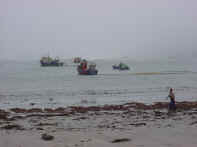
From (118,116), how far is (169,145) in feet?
24.4

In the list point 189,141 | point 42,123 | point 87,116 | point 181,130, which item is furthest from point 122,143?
point 87,116

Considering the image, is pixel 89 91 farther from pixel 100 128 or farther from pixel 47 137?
pixel 47 137

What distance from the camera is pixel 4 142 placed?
12547 mm

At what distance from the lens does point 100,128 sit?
15.3 metres

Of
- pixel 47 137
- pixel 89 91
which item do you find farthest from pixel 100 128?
pixel 89 91

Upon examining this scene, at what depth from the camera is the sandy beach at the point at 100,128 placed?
12408 mm

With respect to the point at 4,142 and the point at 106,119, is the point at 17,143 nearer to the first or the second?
the point at 4,142

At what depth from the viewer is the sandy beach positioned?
1241 cm

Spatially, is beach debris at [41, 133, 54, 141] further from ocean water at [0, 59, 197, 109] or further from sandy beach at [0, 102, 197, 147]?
ocean water at [0, 59, 197, 109]

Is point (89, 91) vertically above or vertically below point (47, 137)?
below

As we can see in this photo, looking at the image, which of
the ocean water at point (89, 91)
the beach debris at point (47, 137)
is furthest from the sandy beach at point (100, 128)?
the ocean water at point (89, 91)

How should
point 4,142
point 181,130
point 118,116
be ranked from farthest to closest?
point 118,116 < point 181,130 < point 4,142

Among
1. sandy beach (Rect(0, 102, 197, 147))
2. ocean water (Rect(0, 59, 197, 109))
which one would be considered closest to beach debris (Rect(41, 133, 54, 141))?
sandy beach (Rect(0, 102, 197, 147))

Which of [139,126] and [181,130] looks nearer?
[181,130]
